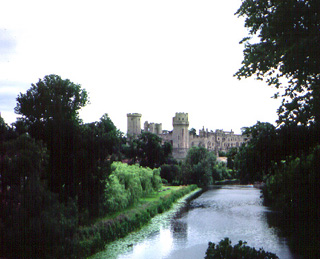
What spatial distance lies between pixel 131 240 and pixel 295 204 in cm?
860

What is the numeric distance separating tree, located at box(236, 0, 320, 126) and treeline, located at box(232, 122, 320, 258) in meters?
1.01

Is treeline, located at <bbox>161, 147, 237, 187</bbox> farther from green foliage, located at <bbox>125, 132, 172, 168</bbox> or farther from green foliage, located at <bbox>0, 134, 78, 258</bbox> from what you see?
green foliage, located at <bbox>0, 134, 78, 258</bbox>

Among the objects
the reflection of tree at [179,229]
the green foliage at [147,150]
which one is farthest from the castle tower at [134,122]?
the reflection of tree at [179,229]

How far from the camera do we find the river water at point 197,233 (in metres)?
16.3

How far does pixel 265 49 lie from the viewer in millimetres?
11719

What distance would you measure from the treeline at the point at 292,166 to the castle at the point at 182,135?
50.2 meters

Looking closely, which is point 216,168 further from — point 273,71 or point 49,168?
point 273,71

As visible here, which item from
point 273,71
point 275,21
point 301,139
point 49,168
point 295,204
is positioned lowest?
point 295,204

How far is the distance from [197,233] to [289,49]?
13.2 m

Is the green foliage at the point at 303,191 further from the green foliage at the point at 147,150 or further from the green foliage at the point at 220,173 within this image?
the green foliage at the point at 220,173

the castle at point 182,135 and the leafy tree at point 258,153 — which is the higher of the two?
the castle at point 182,135

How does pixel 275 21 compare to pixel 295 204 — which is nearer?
pixel 275 21

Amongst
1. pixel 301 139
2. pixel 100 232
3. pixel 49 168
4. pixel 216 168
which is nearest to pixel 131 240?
pixel 100 232

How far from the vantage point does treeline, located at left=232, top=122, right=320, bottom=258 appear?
12.6 meters
